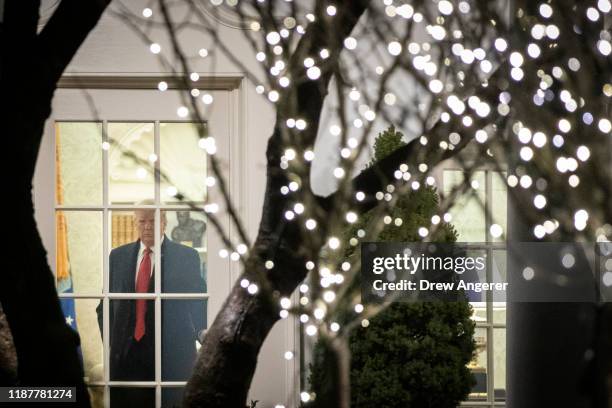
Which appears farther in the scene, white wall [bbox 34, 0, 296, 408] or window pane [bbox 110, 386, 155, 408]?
window pane [bbox 110, 386, 155, 408]

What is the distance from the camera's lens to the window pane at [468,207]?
2496mm

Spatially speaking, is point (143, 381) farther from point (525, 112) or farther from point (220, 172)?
point (525, 112)

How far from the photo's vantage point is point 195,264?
2.55 metres

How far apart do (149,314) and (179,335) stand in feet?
0.45

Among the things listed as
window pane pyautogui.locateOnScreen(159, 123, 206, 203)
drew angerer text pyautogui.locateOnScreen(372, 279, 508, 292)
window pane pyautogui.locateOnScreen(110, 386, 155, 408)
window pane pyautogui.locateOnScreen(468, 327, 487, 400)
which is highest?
window pane pyautogui.locateOnScreen(159, 123, 206, 203)

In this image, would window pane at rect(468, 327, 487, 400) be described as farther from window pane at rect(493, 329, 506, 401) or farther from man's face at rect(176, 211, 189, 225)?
man's face at rect(176, 211, 189, 225)

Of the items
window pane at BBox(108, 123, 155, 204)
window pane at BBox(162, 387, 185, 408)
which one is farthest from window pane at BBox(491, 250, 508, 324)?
window pane at BBox(108, 123, 155, 204)

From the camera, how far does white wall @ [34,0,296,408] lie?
2482 mm

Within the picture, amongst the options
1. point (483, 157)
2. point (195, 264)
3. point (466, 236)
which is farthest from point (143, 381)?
point (483, 157)

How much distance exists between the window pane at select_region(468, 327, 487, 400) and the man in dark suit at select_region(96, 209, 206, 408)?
1.01 meters

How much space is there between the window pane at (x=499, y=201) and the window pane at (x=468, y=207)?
38 millimetres

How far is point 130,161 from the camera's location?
8.39 ft

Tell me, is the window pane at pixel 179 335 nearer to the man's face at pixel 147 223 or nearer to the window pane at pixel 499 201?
the man's face at pixel 147 223

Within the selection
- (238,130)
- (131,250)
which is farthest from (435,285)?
(131,250)
